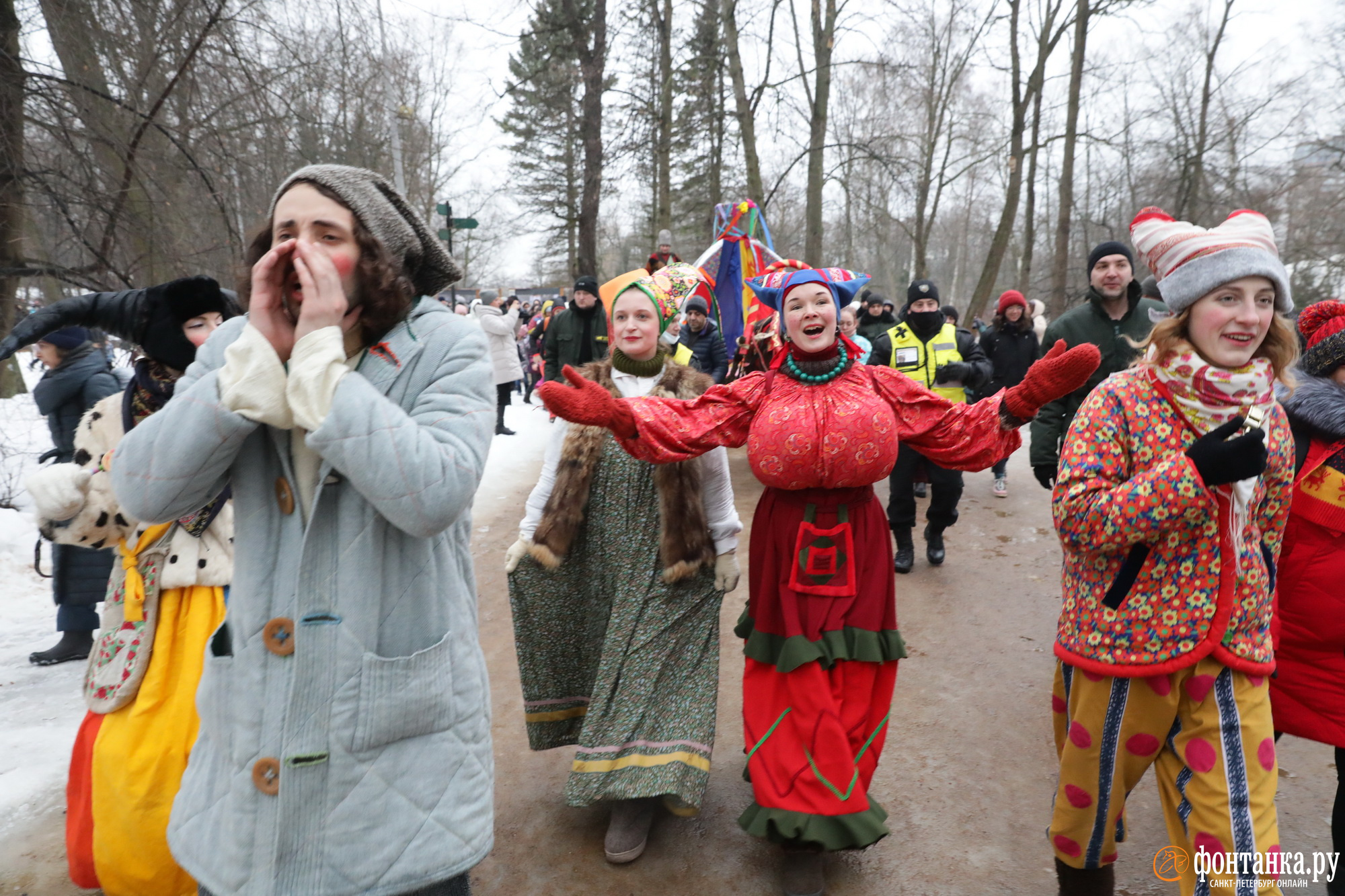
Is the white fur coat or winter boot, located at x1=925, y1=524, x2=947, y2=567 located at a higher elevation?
the white fur coat

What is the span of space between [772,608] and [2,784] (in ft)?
10.6

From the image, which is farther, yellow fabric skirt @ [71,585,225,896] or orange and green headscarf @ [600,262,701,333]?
orange and green headscarf @ [600,262,701,333]

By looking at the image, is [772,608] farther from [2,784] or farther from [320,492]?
[2,784]

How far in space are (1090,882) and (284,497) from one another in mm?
2544

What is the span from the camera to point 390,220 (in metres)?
1.65

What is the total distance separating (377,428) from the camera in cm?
144

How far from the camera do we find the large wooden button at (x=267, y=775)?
1.51m

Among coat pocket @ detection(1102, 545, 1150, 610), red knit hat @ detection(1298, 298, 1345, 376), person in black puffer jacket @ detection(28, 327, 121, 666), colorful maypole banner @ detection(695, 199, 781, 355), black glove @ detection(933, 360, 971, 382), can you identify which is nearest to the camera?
coat pocket @ detection(1102, 545, 1150, 610)

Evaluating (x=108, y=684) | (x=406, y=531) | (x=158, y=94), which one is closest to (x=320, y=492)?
(x=406, y=531)

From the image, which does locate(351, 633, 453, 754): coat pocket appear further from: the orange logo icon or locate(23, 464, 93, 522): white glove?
the orange logo icon

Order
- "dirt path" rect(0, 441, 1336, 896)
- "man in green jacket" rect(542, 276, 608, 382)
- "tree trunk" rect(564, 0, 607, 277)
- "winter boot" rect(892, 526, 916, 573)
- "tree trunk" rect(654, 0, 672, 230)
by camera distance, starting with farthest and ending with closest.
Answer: "tree trunk" rect(654, 0, 672, 230), "tree trunk" rect(564, 0, 607, 277), "man in green jacket" rect(542, 276, 608, 382), "winter boot" rect(892, 526, 916, 573), "dirt path" rect(0, 441, 1336, 896)

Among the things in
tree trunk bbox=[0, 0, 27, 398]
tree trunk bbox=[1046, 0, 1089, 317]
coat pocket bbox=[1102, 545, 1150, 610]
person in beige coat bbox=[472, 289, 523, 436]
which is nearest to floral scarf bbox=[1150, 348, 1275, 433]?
coat pocket bbox=[1102, 545, 1150, 610]

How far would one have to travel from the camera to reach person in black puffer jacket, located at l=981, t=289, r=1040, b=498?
7.67m

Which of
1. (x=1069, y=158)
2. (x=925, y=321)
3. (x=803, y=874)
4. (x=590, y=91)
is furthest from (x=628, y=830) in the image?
(x=1069, y=158)
